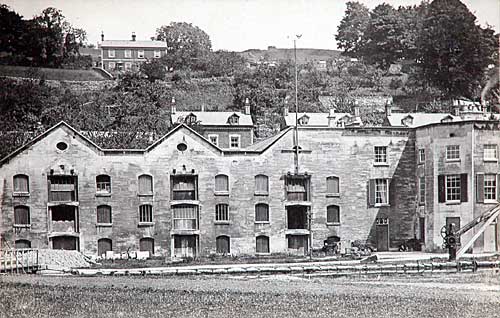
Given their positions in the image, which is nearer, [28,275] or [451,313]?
[451,313]

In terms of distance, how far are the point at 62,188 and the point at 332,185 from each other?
1329 cm

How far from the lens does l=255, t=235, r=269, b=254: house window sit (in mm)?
38094

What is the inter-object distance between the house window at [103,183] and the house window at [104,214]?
79cm

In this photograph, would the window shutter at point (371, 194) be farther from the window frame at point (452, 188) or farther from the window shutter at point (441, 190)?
the window frame at point (452, 188)

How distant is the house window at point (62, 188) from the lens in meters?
36.6

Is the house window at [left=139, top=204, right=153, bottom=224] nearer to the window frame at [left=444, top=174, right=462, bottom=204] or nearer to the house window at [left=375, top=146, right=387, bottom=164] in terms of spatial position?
the house window at [left=375, top=146, right=387, bottom=164]

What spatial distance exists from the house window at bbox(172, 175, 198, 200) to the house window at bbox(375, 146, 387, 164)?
31.0 feet

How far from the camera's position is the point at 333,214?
39094 millimetres

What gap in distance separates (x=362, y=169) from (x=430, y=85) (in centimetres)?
1415

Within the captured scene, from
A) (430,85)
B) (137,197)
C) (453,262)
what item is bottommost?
(453,262)

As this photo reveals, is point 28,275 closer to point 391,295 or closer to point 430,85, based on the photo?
point 391,295

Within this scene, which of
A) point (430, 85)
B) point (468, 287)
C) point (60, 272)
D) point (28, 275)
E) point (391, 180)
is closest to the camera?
point (468, 287)

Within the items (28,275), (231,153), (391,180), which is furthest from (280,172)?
(28,275)

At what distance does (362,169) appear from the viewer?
39.4m
